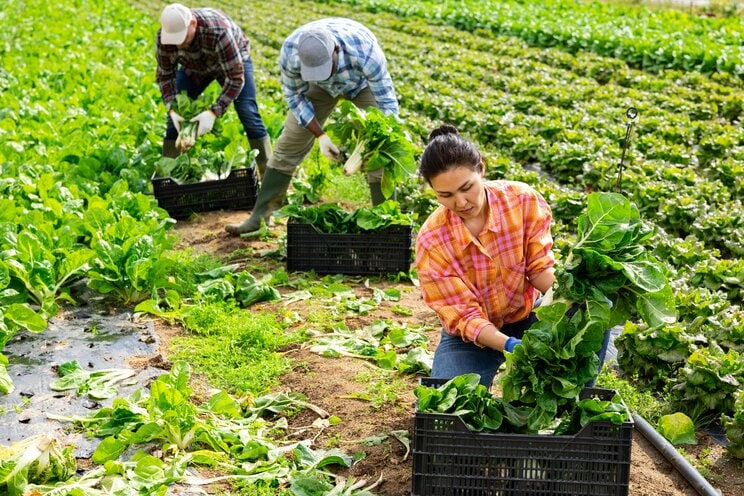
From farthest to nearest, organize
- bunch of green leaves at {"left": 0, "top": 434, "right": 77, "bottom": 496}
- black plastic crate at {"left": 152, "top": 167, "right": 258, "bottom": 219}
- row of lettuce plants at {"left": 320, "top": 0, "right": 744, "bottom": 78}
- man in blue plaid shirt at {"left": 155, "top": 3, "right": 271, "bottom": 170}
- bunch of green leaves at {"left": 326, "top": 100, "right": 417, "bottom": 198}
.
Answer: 1. row of lettuce plants at {"left": 320, "top": 0, "right": 744, "bottom": 78}
2. black plastic crate at {"left": 152, "top": 167, "right": 258, "bottom": 219}
3. man in blue plaid shirt at {"left": 155, "top": 3, "right": 271, "bottom": 170}
4. bunch of green leaves at {"left": 326, "top": 100, "right": 417, "bottom": 198}
5. bunch of green leaves at {"left": 0, "top": 434, "right": 77, "bottom": 496}

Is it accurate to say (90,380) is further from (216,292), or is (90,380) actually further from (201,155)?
(201,155)

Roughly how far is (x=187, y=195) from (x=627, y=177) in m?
3.80

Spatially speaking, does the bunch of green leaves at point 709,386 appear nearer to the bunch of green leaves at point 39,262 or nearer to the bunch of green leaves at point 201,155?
the bunch of green leaves at point 39,262

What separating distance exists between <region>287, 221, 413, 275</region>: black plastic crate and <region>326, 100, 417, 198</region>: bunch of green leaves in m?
0.35

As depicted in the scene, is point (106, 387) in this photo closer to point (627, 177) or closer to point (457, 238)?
point (457, 238)

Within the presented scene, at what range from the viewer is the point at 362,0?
82.4ft

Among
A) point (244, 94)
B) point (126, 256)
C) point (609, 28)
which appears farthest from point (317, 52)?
point (609, 28)

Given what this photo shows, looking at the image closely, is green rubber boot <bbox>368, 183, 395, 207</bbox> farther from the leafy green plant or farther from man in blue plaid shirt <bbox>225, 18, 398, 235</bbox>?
the leafy green plant

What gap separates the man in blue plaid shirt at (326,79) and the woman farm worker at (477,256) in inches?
85.2

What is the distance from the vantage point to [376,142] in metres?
5.89

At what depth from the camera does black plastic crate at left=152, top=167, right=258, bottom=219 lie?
7.54m

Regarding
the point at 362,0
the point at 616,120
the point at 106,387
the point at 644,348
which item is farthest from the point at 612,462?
the point at 362,0

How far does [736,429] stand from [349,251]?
2.99 m

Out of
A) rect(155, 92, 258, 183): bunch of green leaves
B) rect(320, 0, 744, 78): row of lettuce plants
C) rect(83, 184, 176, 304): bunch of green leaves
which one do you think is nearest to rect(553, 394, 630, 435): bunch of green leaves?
rect(83, 184, 176, 304): bunch of green leaves
